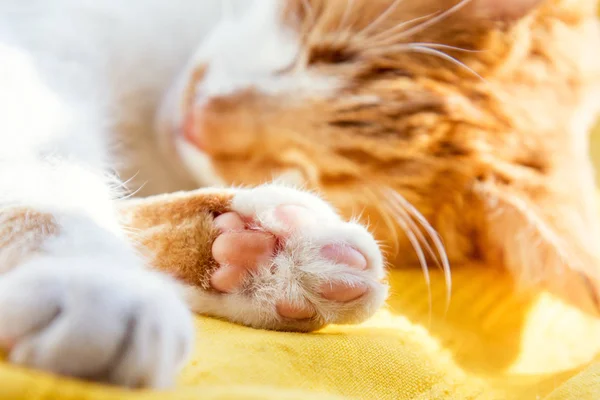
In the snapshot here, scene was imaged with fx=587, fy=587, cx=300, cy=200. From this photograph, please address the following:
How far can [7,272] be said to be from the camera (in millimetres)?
448

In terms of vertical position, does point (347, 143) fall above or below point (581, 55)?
below

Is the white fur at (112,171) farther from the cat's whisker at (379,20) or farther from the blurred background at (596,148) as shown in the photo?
the blurred background at (596,148)

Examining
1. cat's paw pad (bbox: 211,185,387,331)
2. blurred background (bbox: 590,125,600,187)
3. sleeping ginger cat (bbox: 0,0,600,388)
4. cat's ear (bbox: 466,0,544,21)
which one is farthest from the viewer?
blurred background (bbox: 590,125,600,187)

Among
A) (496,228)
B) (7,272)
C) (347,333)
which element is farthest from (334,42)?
(7,272)

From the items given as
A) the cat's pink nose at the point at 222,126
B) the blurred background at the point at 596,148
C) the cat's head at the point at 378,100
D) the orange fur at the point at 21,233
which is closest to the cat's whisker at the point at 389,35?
the cat's head at the point at 378,100

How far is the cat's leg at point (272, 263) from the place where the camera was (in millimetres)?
580

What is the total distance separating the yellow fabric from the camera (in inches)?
15.3

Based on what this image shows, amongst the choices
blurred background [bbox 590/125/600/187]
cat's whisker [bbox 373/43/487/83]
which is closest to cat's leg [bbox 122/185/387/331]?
cat's whisker [bbox 373/43/487/83]

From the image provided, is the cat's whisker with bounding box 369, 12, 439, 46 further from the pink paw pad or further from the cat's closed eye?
the pink paw pad

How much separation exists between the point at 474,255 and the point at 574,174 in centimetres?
22

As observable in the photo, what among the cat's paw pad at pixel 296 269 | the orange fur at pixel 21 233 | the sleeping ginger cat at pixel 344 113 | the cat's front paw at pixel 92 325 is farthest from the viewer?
the sleeping ginger cat at pixel 344 113

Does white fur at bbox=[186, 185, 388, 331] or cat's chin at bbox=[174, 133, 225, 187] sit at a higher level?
cat's chin at bbox=[174, 133, 225, 187]

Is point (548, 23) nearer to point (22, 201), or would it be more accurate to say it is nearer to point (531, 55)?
point (531, 55)

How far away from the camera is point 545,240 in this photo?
90 cm
